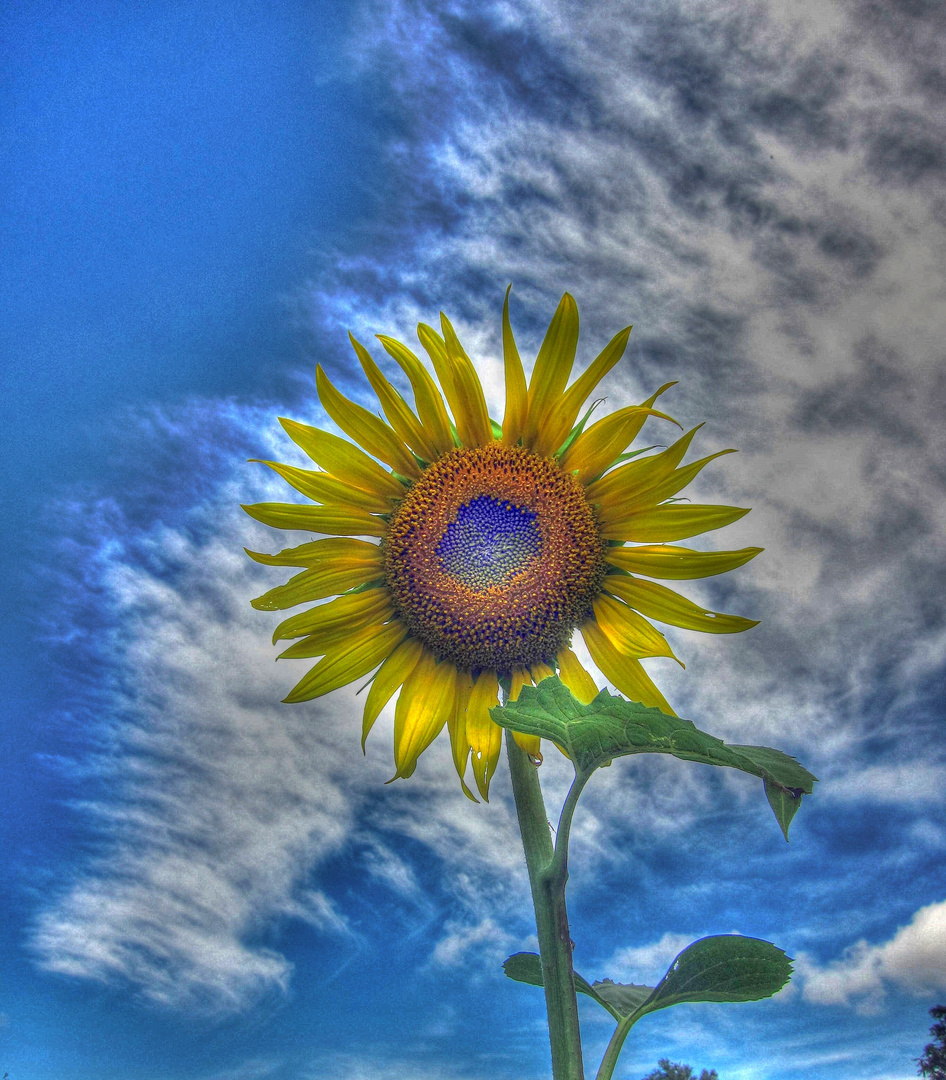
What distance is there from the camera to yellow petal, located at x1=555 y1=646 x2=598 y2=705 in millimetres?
3104

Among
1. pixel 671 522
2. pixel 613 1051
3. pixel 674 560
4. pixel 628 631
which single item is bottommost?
pixel 613 1051

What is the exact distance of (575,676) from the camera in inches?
124

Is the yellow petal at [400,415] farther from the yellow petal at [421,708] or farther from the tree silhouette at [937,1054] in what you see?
the tree silhouette at [937,1054]

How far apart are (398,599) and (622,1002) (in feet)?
5.43

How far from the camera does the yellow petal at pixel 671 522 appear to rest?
10.1ft

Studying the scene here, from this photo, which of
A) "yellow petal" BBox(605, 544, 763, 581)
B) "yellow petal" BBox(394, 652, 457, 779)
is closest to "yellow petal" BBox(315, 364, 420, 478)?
"yellow petal" BBox(394, 652, 457, 779)

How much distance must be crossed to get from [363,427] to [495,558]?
77 centimetres

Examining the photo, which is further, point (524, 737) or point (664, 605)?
point (664, 605)

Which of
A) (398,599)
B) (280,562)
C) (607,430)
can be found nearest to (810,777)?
(607,430)

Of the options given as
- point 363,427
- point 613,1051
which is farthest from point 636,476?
point 613,1051

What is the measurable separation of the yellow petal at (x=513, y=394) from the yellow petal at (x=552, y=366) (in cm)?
3

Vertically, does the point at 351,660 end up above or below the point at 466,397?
below

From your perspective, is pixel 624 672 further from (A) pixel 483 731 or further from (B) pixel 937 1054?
(B) pixel 937 1054

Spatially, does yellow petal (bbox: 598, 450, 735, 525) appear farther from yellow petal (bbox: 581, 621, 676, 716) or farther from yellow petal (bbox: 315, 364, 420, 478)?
yellow petal (bbox: 315, 364, 420, 478)
